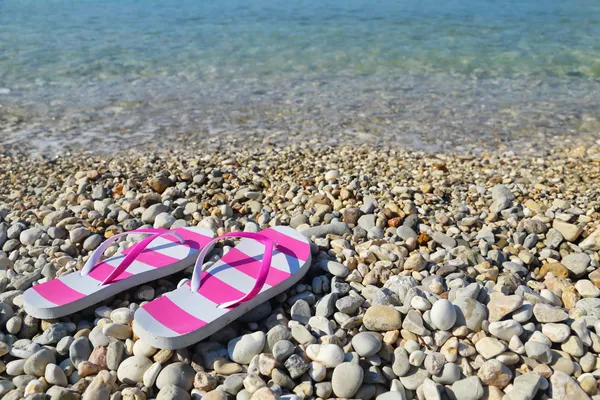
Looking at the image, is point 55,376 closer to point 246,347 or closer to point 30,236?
point 246,347

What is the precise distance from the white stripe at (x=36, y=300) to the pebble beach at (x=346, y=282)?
79 millimetres

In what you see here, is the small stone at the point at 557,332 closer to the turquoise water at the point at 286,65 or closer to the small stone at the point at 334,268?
the small stone at the point at 334,268

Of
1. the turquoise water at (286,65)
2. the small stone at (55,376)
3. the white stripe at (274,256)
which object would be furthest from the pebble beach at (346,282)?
the turquoise water at (286,65)

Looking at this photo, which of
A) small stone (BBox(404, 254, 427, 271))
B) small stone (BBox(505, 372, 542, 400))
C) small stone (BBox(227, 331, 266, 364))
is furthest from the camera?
small stone (BBox(404, 254, 427, 271))

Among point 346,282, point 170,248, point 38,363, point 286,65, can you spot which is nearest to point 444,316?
point 346,282

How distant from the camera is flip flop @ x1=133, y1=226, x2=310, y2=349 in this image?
1837 mm

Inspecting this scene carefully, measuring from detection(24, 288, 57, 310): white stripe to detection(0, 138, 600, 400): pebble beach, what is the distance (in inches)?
3.1

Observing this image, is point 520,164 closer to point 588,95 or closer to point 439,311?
point 439,311

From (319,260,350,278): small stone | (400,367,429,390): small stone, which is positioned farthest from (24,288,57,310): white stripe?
(400,367,429,390): small stone

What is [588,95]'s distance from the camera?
21.8ft

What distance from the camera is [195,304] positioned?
2.01 metres

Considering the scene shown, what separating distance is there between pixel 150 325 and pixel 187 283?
36cm

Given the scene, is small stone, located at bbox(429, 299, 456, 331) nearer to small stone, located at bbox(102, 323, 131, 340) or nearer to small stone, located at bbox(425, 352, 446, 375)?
small stone, located at bbox(425, 352, 446, 375)

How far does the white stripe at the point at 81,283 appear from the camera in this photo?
2.12m
